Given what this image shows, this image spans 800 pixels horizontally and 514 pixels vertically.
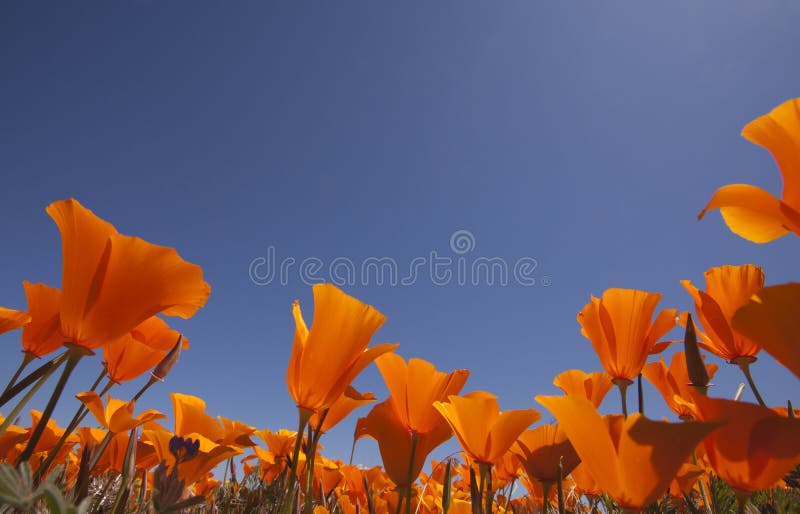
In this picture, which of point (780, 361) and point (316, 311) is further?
point (316, 311)

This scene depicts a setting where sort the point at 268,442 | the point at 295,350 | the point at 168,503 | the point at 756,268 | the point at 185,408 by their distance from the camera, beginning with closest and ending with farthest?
the point at 168,503 < the point at 295,350 < the point at 756,268 < the point at 185,408 < the point at 268,442

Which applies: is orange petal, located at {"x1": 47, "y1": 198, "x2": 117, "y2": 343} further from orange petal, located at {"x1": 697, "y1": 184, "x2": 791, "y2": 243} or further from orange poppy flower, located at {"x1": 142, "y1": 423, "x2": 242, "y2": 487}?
orange petal, located at {"x1": 697, "y1": 184, "x2": 791, "y2": 243}

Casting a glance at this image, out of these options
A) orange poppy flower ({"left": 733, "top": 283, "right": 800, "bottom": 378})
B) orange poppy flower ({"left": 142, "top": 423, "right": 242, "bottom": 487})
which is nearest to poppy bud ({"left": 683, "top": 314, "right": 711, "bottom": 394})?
orange poppy flower ({"left": 733, "top": 283, "right": 800, "bottom": 378})

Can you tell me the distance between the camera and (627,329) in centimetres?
181

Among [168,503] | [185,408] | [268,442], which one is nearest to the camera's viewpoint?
[168,503]

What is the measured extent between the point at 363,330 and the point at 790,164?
3.69 feet

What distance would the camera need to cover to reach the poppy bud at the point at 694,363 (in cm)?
129

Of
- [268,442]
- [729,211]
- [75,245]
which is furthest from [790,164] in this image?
[268,442]

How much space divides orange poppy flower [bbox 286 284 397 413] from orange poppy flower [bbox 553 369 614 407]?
1.00 m

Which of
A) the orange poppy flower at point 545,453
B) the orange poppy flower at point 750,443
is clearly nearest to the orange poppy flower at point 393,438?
the orange poppy flower at point 545,453

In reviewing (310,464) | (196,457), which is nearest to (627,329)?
(310,464)

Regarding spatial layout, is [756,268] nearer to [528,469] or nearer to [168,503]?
[528,469]

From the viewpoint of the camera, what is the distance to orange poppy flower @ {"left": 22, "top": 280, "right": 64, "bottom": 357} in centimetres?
Answer: 150

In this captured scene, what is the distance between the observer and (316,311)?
4.51 ft
